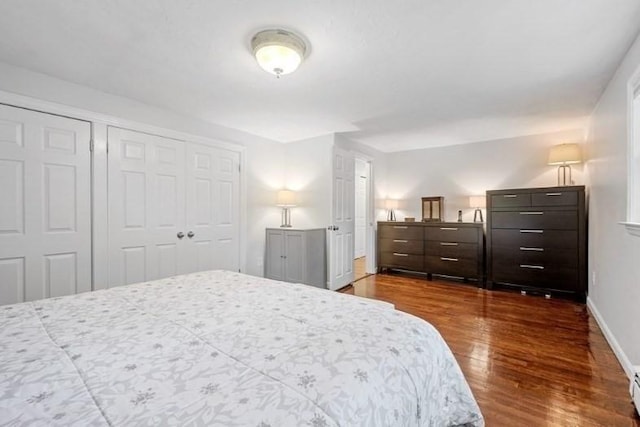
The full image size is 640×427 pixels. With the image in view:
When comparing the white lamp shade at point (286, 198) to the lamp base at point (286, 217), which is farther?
the lamp base at point (286, 217)

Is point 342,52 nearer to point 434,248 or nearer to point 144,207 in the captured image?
point 144,207

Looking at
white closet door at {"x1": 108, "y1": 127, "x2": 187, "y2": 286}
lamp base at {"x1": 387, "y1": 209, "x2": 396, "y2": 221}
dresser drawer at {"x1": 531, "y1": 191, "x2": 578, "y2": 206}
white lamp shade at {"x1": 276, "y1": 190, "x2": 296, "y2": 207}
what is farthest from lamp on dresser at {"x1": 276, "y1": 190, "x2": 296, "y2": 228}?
dresser drawer at {"x1": 531, "y1": 191, "x2": 578, "y2": 206}

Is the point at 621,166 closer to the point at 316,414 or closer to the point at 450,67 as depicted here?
the point at 450,67

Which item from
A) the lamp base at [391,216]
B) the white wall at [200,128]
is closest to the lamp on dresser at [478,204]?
the lamp base at [391,216]

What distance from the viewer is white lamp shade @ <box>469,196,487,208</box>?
4391 millimetres

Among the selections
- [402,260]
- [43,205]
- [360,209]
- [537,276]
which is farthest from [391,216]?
[43,205]

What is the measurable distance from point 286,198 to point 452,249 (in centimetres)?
256

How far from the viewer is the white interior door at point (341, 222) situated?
13.3ft

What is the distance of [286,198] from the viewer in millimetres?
4113

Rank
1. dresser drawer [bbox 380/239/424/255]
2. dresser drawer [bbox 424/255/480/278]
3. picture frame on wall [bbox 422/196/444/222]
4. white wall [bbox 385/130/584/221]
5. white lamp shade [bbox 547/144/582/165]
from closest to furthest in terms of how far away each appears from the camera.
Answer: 1. white lamp shade [bbox 547/144/582/165]
2. white wall [bbox 385/130/584/221]
3. dresser drawer [bbox 424/255/480/278]
4. dresser drawer [bbox 380/239/424/255]
5. picture frame on wall [bbox 422/196/444/222]

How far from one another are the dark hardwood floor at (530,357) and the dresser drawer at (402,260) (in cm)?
86

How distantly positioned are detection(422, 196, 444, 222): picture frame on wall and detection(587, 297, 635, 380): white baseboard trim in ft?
6.99

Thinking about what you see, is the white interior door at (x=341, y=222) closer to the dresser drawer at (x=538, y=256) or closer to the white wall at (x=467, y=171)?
the white wall at (x=467, y=171)

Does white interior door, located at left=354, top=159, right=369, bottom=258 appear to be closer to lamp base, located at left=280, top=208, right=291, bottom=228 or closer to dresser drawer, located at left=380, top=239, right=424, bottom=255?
dresser drawer, located at left=380, top=239, right=424, bottom=255
